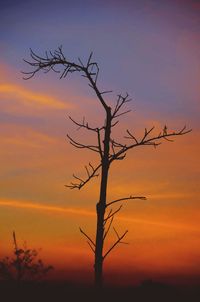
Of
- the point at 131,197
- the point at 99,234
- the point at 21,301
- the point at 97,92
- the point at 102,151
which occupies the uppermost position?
the point at 97,92

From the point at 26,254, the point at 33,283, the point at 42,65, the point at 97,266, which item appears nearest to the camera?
the point at 97,266

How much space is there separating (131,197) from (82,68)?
290 centimetres

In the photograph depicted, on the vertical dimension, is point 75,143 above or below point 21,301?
above

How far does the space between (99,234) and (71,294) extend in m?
6.52

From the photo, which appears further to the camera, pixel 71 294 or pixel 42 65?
pixel 71 294

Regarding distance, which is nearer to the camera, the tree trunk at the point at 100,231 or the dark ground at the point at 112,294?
the tree trunk at the point at 100,231

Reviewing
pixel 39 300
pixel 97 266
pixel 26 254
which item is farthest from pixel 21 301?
pixel 26 254

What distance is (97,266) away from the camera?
382 inches

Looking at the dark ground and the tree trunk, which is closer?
the tree trunk

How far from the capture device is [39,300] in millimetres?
15711

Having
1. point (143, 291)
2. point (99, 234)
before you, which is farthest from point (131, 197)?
point (143, 291)

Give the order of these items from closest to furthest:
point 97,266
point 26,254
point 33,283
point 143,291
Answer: point 97,266 → point 143,291 → point 33,283 → point 26,254

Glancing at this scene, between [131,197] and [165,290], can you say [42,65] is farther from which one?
[165,290]

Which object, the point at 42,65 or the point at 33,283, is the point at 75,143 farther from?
the point at 33,283
